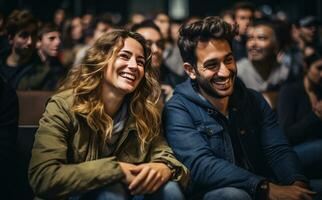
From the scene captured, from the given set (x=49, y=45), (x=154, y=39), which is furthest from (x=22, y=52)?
(x=154, y=39)

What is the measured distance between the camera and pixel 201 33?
9.59 ft

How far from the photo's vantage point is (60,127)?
2.59 m

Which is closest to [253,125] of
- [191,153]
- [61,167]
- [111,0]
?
[191,153]

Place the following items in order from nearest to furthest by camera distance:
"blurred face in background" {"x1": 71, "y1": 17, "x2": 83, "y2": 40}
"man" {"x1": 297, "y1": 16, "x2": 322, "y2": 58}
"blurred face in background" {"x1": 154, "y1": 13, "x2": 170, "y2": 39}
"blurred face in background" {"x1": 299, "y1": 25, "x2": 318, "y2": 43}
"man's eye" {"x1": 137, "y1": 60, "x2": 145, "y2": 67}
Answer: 1. "man's eye" {"x1": 137, "y1": 60, "x2": 145, "y2": 67}
2. "man" {"x1": 297, "y1": 16, "x2": 322, "y2": 58}
3. "blurred face in background" {"x1": 299, "y1": 25, "x2": 318, "y2": 43}
4. "blurred face in background" {"x1": 154, "y1": 13, "x2": 170, "y2": 39}
5. "blurred face in background" {"x1": 71, "y1": 17, "x2": 83, "y2": 40}

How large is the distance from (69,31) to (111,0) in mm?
8524

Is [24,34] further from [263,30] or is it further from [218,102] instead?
[218,102]

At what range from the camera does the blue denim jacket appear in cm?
271

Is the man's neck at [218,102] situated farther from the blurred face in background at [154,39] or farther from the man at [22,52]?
the man at [22,52]

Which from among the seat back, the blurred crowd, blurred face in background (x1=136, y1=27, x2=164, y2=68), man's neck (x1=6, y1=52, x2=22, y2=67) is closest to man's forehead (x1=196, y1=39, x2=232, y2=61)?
the blurred crowd

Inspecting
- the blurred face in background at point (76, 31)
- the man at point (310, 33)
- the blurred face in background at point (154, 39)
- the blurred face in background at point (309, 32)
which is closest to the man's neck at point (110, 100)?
the blurred face in background at point (154, 39)

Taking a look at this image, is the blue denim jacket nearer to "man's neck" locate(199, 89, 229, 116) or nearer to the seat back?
"man's neck" locate(199, 89, 229, 116)

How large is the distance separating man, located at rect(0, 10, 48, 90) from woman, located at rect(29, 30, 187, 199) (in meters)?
1.88

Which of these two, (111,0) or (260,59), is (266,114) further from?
(111,0)

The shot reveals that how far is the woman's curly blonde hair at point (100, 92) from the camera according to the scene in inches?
107
